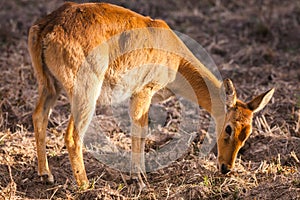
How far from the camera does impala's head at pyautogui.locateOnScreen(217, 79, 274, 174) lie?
6996 mm

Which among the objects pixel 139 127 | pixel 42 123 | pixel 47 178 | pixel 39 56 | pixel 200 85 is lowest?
pixel 47 178

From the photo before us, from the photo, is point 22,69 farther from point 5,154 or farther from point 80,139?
point 80,139

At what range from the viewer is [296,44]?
1238 cm

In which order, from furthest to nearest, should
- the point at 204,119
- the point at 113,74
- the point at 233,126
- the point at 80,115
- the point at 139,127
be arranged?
the point at 204,119 → the point at 139,127 → the point at 113,74 → the point at 233,126 → the point at 80,115

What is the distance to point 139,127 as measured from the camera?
24.7ft

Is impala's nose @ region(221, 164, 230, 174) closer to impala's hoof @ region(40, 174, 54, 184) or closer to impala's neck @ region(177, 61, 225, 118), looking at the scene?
impala's neck @ region(177, 61, 225, 118)

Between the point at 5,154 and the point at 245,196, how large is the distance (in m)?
3.02

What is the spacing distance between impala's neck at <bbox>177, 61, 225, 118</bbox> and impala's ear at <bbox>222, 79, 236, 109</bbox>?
1.24ft

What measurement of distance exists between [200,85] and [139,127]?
38.3 inches

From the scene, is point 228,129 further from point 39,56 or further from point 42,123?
point 39,56

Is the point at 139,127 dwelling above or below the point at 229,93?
below

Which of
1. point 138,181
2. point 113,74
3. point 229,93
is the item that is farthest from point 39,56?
point 229,93

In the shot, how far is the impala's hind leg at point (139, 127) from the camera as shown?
7414mm

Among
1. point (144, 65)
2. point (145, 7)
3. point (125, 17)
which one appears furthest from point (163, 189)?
point (145, 7)
